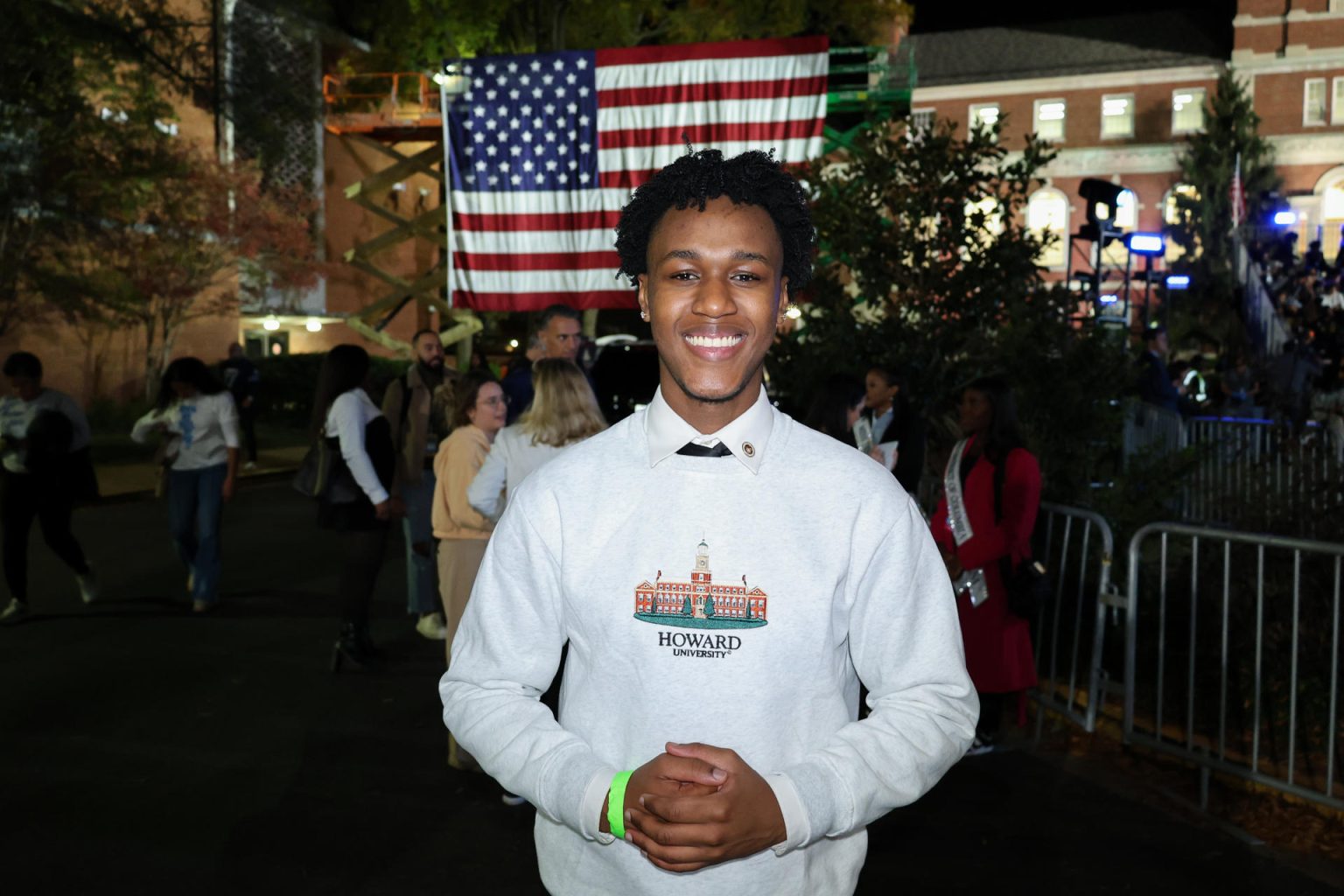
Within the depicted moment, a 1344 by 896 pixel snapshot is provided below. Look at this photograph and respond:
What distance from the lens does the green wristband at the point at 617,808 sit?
187cm

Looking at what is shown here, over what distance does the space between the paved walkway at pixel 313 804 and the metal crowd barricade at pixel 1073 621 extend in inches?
20.2

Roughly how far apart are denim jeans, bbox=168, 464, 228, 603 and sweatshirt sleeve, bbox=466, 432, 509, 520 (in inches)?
179

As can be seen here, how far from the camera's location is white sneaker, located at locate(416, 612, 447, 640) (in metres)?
8.95

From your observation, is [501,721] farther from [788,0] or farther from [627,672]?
[788,0]

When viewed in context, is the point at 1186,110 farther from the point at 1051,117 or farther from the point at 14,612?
the point at 14,612

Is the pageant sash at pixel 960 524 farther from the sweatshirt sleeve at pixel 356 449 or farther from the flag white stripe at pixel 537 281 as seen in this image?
the flag white stripe at pixel 537 281

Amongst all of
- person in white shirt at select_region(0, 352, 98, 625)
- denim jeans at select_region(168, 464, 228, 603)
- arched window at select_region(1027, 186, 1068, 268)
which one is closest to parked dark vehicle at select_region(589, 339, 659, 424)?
denim jeans at select_region(168, 464, 228, 603)

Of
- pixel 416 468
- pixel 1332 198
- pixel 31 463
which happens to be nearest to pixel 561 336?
pixel 416 468

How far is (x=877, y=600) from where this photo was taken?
205 centimetres

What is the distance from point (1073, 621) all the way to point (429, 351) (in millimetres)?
5033

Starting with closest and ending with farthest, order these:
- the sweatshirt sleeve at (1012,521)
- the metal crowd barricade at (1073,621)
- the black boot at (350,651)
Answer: the sweatshirt sleeve at (1012,521) < the metal crowd barricade at (1073,621) < the black boot at (350,651)

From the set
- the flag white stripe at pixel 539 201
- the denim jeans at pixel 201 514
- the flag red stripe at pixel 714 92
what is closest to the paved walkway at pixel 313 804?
the denim jeans at pixel 201 514

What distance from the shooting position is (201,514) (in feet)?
32.0

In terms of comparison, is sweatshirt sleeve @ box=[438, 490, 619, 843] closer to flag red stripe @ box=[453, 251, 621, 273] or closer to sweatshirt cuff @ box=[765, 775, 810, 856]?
sweatshirt cuff @ box=[765, 775, 810, 856]
